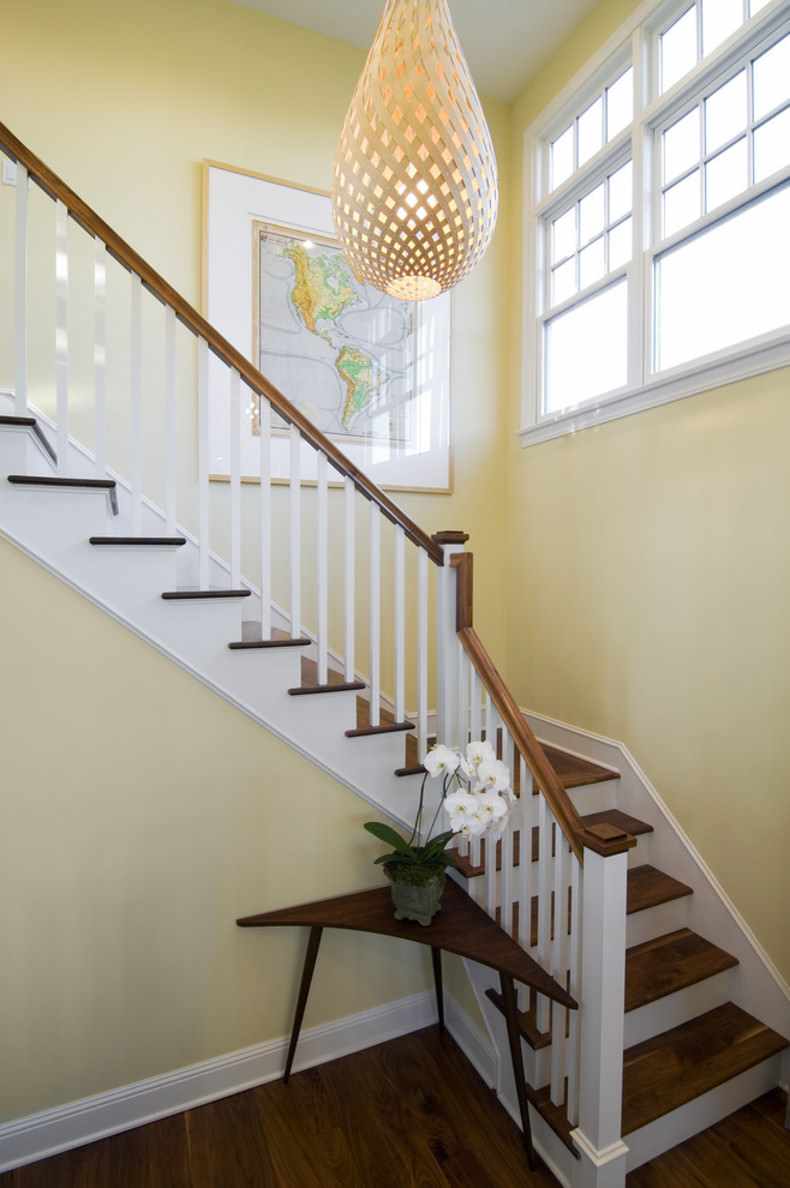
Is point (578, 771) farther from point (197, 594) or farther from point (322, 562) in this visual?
point (197, 594)

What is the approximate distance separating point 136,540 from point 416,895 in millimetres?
1383

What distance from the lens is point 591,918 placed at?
1650 millimetres

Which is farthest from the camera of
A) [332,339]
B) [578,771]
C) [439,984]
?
[332,339]

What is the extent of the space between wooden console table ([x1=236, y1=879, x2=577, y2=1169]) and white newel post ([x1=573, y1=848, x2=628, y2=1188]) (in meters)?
0.09

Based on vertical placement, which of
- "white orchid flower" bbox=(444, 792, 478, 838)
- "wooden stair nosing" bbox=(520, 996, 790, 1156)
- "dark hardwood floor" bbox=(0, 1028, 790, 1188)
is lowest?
"dark hardwood floor" bbox=(0, 1028, 790, 1188)

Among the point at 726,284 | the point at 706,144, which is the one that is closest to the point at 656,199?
the point at 706,144

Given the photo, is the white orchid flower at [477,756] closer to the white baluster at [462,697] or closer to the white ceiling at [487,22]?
the white baluster at [462,697]

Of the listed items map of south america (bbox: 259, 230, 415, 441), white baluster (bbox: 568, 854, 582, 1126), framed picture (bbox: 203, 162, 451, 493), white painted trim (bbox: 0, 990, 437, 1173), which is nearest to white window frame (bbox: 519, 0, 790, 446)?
framed picture (bbox: 203, 162, 451, 493)

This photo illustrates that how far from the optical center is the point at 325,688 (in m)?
2.08

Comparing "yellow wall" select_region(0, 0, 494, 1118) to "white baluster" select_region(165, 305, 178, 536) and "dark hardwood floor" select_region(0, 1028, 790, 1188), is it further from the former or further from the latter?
"white baluster" select_region(165, 305, 178, 536)

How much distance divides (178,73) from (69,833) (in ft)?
10.5

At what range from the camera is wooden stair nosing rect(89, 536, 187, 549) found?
1800 mm

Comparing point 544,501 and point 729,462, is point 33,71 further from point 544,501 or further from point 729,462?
point 729,462

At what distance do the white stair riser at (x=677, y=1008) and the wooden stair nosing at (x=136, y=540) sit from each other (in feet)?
6.80
